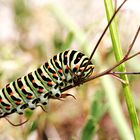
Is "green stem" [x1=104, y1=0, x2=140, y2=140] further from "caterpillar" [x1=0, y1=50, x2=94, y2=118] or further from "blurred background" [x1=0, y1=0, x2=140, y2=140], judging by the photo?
"blurred background" [x1=0, y1=0, x2=140, y2=140]

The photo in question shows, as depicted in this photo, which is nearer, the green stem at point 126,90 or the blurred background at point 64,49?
the green stem at point 126,90

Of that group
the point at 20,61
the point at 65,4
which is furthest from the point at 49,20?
the point at 20,61

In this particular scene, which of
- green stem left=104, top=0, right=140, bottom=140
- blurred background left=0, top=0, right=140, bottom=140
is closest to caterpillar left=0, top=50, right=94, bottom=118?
green stem left=104, top=0, right=140, bottom=140

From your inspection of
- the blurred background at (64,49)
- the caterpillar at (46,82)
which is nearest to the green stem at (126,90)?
the caterpillar at (46,82)

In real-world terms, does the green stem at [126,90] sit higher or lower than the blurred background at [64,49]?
lower

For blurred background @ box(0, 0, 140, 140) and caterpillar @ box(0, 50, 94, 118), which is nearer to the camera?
caterpillar @ box(0, 50, 94, 118)

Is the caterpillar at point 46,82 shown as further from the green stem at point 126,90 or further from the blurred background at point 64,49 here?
the blurred background at point 64,49
